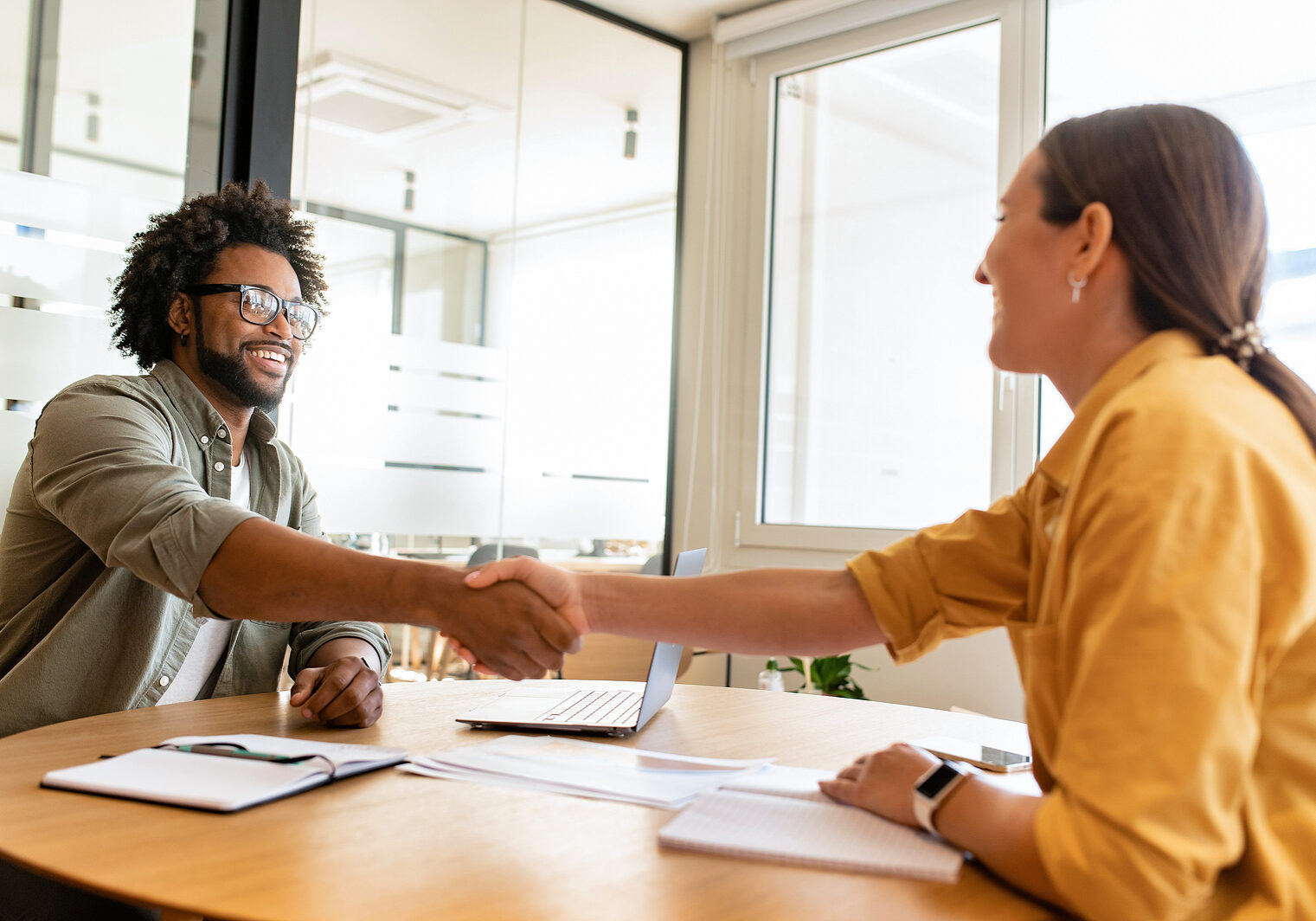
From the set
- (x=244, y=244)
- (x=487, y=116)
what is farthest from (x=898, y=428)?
(x=244, y=244)

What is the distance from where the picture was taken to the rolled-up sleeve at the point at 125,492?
137 cm

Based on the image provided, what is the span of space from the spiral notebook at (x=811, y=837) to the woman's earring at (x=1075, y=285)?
0.56m

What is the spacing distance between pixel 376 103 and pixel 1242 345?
3207 millimetres

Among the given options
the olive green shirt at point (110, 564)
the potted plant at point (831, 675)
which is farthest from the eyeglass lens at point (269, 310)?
the potted plant at point (831, 675)

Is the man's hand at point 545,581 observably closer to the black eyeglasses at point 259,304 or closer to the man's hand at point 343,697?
the man's hand at point 343,697

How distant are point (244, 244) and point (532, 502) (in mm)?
1974

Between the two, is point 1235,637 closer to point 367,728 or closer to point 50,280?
point 367,728

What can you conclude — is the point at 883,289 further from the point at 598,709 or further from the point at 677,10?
the point at 598,709

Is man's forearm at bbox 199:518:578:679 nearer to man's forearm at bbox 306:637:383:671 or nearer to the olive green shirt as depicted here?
the olive green shirt

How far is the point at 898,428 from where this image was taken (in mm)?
3895

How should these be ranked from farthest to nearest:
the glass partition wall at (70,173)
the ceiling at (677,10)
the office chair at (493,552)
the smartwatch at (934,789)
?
the ceiling at (677,10), the office chair at (493,552), the glass partition wall at (70,173), the smartwatch at (934,789)

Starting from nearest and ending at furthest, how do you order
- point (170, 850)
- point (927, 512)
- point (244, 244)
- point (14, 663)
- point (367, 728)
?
point (170, 850) → point (367, 728) → point (14, 663) → point (244, 244) → point (927, 512)

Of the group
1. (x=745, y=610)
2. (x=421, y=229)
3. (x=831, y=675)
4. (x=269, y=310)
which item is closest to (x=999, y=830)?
(x=745, y=610)

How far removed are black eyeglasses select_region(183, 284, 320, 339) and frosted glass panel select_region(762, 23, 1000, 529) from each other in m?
2.40
